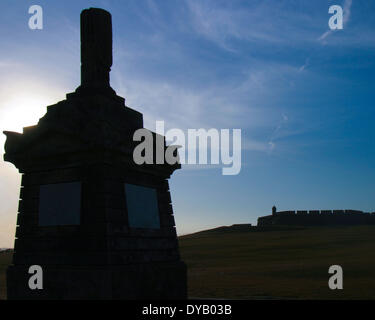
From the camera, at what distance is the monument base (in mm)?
9039

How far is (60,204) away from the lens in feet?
33.1

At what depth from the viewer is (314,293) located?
15.7 m

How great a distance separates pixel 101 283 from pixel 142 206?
2417 mm

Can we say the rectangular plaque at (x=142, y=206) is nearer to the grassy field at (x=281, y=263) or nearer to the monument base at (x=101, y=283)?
the monument base at (x=101, y=283)

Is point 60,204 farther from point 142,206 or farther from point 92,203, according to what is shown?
point 142,206

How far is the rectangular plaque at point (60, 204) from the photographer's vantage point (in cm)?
982

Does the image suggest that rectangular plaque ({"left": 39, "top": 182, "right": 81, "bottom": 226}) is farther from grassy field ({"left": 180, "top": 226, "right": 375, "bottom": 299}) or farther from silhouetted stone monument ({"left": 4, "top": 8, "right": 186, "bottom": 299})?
grassy field ({"left": 180, "top": 226, "right": 375, "bottom": 299})

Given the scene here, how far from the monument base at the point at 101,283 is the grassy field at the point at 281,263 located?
3.98 metres

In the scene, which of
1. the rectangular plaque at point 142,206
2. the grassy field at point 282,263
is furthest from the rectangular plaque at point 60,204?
the grassy field at point 282,263

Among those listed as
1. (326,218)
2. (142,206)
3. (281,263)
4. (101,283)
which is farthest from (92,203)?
(326,218)

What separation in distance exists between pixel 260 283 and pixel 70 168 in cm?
1179

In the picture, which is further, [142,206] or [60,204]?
[142,206]

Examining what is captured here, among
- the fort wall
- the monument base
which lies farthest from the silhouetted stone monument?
the fort wall
